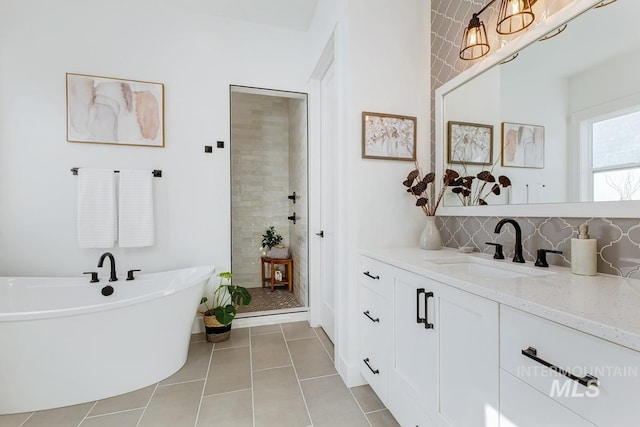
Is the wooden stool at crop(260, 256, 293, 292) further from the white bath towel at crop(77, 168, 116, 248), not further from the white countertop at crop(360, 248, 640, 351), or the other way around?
the white countertop at crop(360, 248, 640, 351)

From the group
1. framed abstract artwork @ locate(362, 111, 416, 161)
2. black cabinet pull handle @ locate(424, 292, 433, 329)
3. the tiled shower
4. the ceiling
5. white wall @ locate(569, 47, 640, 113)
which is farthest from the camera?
the tiled shower

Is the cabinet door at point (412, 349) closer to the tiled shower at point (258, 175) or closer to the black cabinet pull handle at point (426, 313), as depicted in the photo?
the black cabinet pull handle at point (426, 313)

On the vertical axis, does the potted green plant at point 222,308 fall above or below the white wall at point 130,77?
below

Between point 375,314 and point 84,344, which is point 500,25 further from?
point 84,344

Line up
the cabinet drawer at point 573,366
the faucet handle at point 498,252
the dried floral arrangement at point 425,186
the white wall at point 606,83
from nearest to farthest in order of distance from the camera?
the cabinet drawer at point 573,366 < the white wall at point 606,83 < the faucet handle at point 498,252 < the dried floral arrangement at point 425,186

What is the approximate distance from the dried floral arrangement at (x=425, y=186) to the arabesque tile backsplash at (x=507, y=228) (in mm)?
148

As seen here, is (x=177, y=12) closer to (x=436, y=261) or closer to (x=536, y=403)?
(x=436, y=261)

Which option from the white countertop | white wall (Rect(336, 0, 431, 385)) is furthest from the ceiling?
the white countertop

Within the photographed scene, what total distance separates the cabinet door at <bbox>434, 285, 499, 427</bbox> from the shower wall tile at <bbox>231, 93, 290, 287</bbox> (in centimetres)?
329

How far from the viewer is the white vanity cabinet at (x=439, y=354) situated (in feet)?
3.04

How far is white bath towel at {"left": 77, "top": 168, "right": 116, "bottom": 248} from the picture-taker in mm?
2354

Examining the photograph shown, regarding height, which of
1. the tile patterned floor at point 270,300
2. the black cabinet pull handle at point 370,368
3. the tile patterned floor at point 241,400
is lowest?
the tile patterned floor at point 241,400

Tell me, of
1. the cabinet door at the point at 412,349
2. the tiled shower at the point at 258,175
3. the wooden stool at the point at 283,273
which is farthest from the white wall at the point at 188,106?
the tiled shower at the point at 258,175

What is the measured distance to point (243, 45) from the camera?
2801 mm
